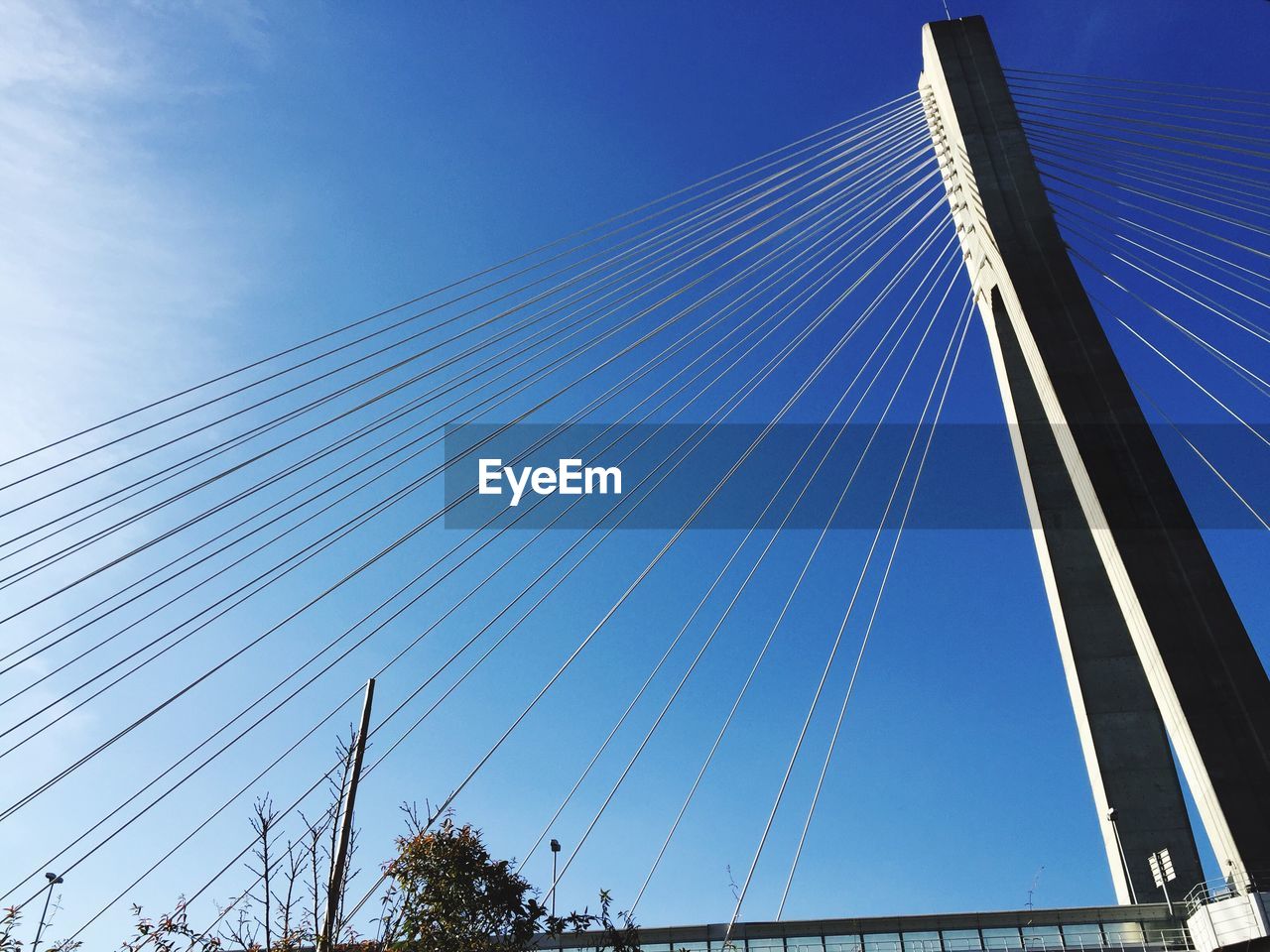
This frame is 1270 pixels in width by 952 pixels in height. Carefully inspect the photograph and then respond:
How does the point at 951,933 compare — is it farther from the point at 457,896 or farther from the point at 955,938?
the point at 457,896

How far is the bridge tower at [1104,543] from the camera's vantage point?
14.6 m

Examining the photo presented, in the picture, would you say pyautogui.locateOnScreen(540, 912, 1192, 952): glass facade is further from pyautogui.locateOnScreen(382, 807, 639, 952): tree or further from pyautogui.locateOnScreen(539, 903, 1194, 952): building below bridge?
pyautogui.locateOnScreen(382, 807, 639, 952): tree

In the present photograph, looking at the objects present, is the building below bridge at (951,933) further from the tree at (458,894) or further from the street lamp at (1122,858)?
the tree at (458,894)

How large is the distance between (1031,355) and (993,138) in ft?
18.5

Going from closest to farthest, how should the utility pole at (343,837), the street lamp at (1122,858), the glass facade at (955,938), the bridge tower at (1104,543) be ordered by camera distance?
the utility pole at (343,837)
the bridge tower at (1104,543)
the glass facade at (955,938)
the street lamp at (1122,858)

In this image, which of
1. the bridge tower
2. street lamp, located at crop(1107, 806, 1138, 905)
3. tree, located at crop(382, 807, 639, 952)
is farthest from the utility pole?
street lamp, located at crop(1107, 806, 1138, 905)

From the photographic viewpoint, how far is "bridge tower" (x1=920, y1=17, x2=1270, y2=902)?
14586 millimetres

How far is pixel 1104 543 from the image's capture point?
16.5 m

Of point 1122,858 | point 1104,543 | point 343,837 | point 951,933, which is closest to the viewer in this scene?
point 343,837

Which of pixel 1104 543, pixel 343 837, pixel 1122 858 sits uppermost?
pixel 1104 543

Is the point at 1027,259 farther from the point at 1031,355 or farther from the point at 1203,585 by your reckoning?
the point at 1203,585

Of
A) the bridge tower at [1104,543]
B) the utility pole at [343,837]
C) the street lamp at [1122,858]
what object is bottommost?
the utility pole at [343,837]

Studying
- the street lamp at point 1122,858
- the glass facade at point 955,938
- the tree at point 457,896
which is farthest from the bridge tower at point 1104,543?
the tree at point 457,896

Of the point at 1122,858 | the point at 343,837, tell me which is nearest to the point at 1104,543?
the point at 1122,858
